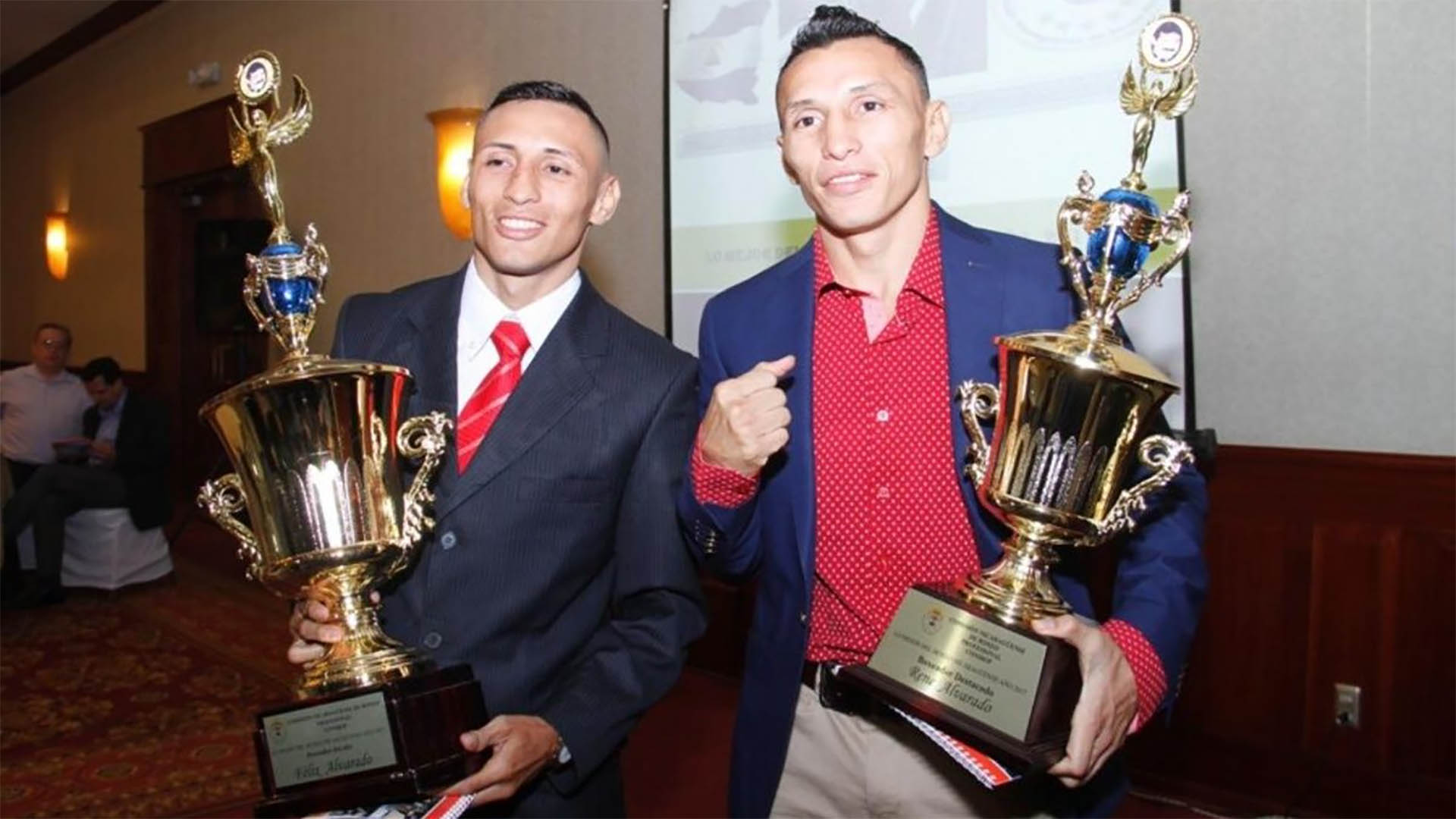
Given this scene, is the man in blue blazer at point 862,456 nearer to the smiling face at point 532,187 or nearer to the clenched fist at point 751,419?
the clenched fist at point 751,419

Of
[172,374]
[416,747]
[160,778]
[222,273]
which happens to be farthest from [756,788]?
[172,374]

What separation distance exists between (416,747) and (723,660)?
2638 mm

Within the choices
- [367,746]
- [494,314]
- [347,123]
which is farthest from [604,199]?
[347,123]

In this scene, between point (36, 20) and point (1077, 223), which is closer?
point (1077, 223)

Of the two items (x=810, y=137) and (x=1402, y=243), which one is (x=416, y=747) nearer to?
(x=810, y=137)

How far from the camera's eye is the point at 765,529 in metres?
1.32

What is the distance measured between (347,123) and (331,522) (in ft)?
15.8

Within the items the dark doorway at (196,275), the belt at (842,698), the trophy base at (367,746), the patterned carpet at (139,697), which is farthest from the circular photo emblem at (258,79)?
the dark doorway at (196,275)

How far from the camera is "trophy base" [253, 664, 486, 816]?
44.4 inches

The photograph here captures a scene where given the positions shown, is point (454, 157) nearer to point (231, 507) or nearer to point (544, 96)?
point (544, 96)

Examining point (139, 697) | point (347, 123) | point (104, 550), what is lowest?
point (139, 697)

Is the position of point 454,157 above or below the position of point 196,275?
above

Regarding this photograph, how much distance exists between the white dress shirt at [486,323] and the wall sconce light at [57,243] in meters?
9.25

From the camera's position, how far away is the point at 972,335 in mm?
1229
